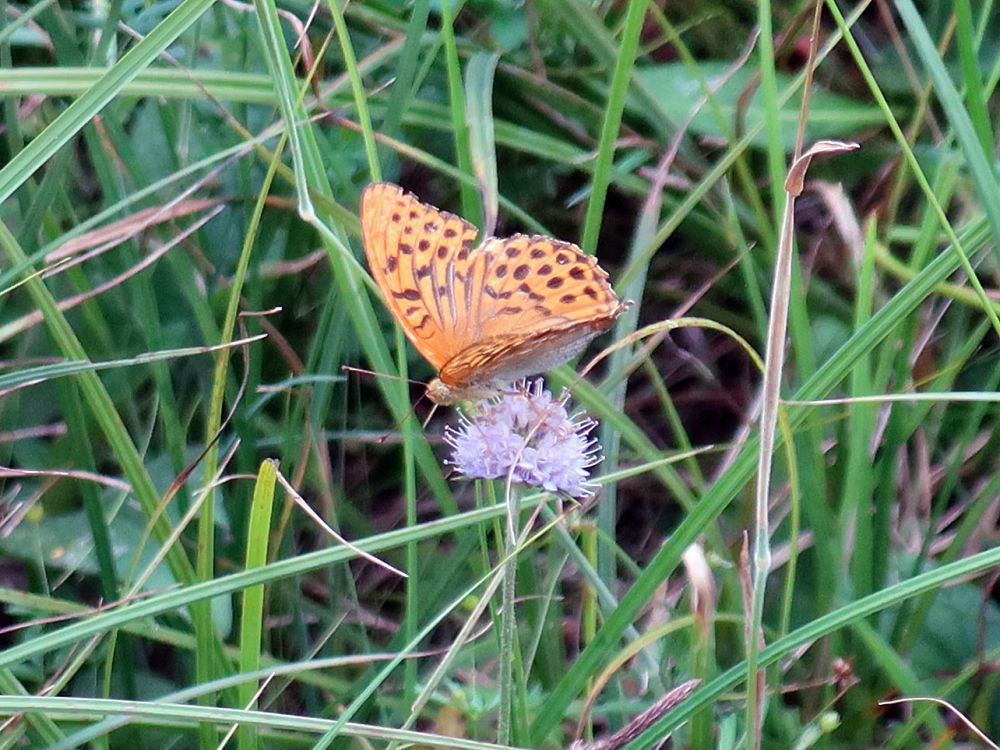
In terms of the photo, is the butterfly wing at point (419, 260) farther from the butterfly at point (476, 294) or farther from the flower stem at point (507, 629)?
the flower stem at point (507, 629)

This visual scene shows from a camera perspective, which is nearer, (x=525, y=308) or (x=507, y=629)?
(x=507, y=629)

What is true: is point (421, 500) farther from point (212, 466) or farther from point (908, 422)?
point (908, 422)

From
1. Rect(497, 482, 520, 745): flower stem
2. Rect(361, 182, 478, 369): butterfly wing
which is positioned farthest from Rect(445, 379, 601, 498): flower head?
Rect(361, 182, 478, 369): butterfly wing

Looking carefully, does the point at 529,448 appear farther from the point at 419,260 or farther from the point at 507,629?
the point at 419,260

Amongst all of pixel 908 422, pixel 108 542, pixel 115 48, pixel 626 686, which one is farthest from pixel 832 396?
pixel 115 48

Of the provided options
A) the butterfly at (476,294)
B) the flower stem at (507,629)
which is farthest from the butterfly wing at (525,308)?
the flower stem at (507,629)

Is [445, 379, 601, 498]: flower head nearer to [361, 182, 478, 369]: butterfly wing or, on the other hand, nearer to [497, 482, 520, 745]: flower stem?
[497, 482, 520, 745]: flower stem

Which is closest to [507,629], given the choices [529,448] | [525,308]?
[529,448]
